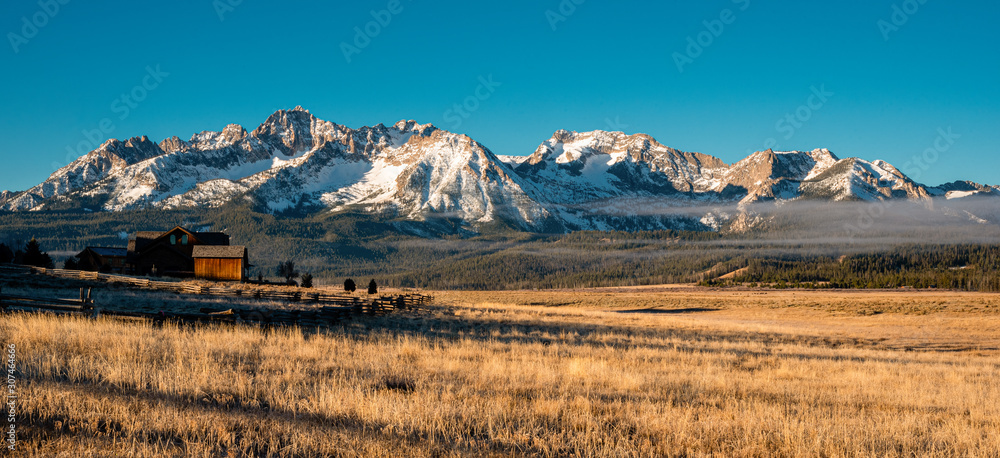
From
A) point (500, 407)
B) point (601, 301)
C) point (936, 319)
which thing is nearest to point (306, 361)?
point (500, 407)

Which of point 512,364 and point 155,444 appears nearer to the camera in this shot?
point 155,444

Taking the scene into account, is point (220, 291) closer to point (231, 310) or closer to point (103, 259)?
point (231, 310)

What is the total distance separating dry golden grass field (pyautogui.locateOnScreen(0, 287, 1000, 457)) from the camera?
7182mm

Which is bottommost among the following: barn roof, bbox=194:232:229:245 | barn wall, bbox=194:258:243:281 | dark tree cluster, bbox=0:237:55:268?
barn wall, bbox=194:258:243:281

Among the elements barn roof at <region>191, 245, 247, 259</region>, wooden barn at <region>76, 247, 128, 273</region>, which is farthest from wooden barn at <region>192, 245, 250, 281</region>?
wooden barn at <region>76, 247, 128, 273</region>

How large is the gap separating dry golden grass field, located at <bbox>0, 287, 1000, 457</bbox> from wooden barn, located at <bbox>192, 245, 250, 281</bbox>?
2009 inches

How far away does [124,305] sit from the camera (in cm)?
2886

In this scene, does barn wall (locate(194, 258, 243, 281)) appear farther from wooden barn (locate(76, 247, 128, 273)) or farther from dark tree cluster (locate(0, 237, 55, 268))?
dark tree cluster (locate(0, 237, 55, 268))

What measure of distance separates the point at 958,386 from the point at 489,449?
1562cm

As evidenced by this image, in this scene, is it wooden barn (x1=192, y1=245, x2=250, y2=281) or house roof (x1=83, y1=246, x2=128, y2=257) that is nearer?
wooden barn (x1=192, y1=245, x2=250, y2=281)

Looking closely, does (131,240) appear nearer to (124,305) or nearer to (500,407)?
(124,305)

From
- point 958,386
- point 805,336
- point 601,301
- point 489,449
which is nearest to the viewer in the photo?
point 489,449

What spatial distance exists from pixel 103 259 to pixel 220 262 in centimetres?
2239

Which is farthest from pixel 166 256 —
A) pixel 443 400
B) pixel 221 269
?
pixel 443 400
